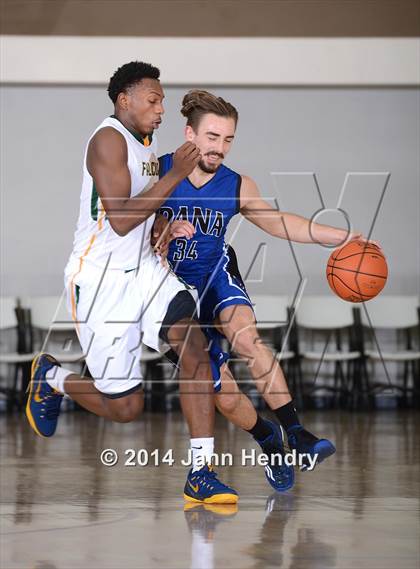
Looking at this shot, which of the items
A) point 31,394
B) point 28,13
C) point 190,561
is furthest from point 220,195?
point 28,13

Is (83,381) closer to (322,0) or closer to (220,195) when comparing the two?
(220,195)

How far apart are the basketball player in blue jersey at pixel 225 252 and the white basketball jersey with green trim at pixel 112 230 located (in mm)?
183

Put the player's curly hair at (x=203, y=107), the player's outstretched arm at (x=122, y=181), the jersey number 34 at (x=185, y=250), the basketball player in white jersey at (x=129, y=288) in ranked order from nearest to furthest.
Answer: the player's outstretched arm at (x=122, y=181)
the basketball player in white jersey at (x=129, y=288)
the player's curly hair at (x=203, y=107)
the jersey number 34 at (x=185, y=250)

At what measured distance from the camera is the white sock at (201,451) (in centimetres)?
430

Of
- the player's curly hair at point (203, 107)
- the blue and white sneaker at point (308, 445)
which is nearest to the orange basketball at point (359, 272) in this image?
the blue and white sneaker at point (308, 445)

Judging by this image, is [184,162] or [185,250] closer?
[184,162]

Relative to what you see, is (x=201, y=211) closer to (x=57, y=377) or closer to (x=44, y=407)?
(x=57, y=377)

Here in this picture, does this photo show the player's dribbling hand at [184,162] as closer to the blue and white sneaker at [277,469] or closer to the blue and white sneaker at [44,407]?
the blue and white sneaker at [44,407]

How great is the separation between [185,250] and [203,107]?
668 millimetres

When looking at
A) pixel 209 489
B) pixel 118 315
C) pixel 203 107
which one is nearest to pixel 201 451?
pixel 209 489

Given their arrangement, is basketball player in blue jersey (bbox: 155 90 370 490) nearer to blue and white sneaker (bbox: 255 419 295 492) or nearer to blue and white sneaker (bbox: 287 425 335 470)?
blue and white sneaker (bbox: 287 425 335 470)

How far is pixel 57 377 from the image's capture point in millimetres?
4590

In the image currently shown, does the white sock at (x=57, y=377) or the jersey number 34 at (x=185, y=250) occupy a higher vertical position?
the jersey number 34 at (x=185, y=250)

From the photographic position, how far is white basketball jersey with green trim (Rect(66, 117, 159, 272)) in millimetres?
4098
